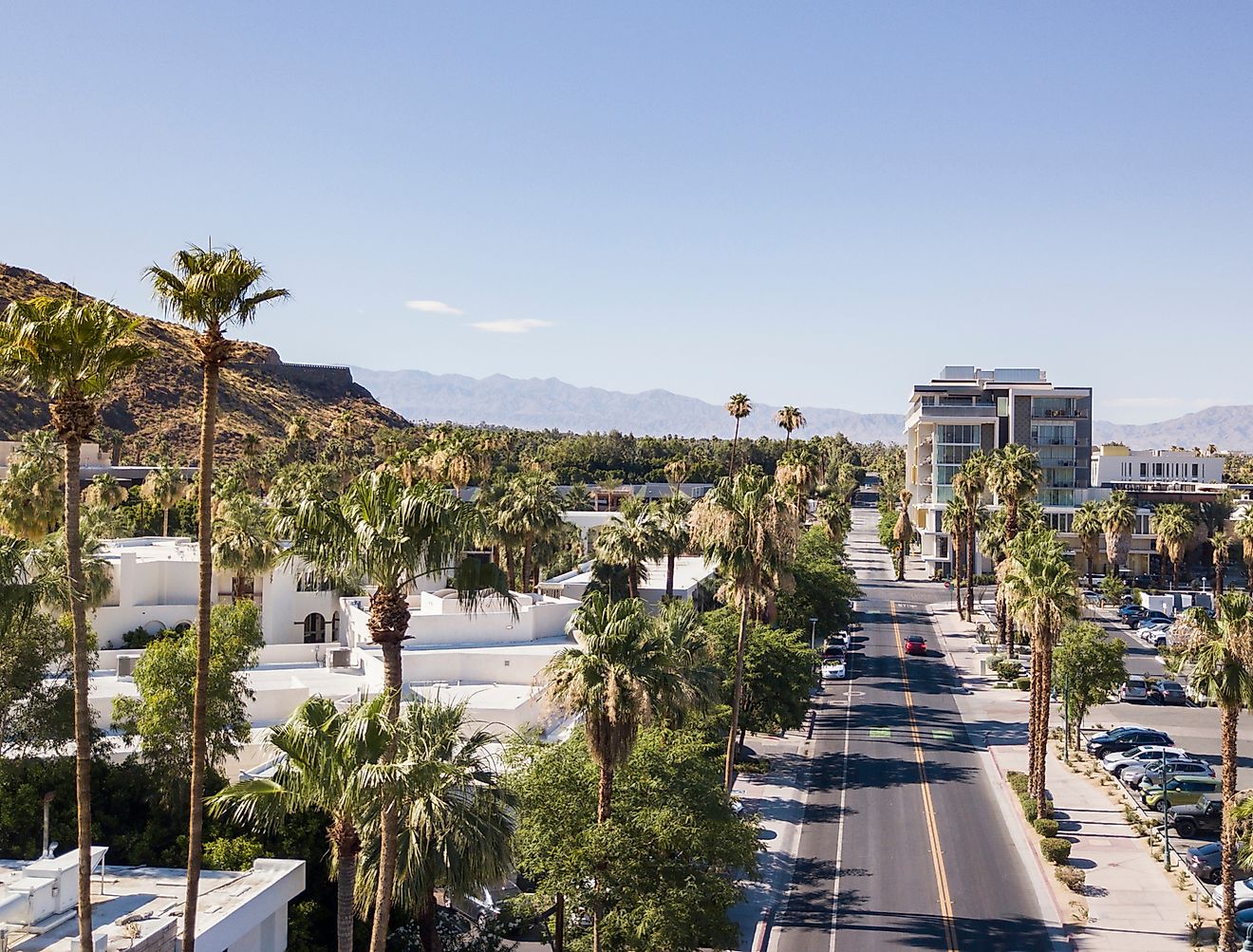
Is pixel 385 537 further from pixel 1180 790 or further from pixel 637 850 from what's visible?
pixel 1180 790

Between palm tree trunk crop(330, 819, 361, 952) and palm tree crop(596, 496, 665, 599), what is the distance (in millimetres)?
36716

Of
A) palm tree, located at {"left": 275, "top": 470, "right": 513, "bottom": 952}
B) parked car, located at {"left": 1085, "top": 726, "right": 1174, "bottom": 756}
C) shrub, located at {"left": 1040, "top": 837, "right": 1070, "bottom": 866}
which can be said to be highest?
palm tree, located at {"left": 275, "top": 470, "right": 513, "bottom": 952}

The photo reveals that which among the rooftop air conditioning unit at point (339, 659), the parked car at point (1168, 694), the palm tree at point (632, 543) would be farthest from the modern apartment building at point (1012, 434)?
the rooftop air conditioning unit at point (339, 659)

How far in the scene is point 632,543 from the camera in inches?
2110

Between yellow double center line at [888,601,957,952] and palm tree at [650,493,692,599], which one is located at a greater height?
palm tree at [650,493,692,599]

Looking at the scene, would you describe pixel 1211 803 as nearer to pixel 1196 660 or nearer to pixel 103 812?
pixel 1196 660

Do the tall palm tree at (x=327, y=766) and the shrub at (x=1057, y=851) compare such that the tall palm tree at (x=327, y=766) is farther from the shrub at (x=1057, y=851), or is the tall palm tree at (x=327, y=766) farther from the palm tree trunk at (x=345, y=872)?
the shrub at (x=1057, y=851)

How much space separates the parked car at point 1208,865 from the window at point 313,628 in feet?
121

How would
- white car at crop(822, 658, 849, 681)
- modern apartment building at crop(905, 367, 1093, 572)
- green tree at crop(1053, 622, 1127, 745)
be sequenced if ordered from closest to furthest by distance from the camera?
green tree at crop(1053, 622, 1127, 745)
white car at crop(822, 658, 849, 681)
modern apartment building at crop(905, 367, 1093, 572)

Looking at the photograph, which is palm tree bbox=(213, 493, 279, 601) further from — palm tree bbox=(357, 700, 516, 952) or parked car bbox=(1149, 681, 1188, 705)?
parked car bbox=(1149, 681, 1188, 705)

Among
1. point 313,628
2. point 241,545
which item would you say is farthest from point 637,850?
point 313,628

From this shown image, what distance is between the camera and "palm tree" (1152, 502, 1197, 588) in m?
84.6

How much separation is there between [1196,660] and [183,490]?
73870 millimetres

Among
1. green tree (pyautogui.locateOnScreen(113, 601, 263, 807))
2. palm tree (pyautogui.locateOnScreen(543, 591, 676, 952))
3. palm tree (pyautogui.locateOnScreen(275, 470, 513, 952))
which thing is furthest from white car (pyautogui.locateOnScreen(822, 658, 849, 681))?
palm tree (pyautogui.locateOnScreen(275, 470, 513, 952))
